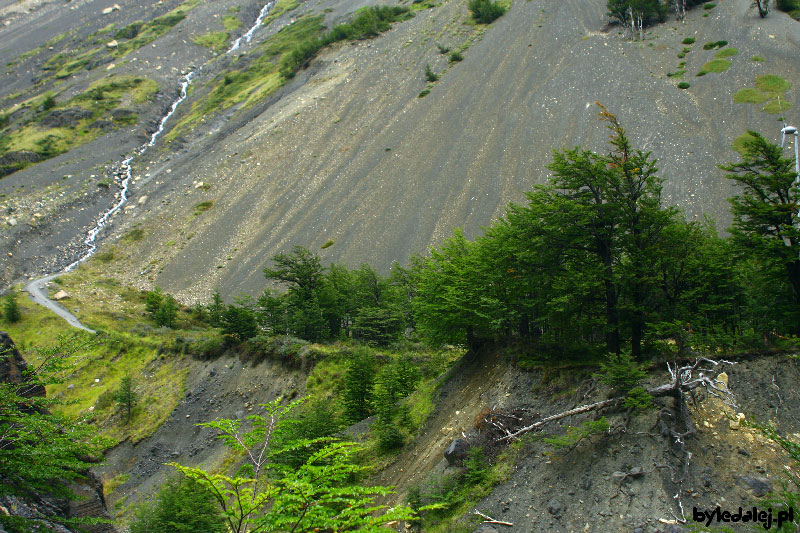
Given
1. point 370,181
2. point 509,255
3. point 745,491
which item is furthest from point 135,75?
point 745,491

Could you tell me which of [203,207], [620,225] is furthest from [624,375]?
[203,207]

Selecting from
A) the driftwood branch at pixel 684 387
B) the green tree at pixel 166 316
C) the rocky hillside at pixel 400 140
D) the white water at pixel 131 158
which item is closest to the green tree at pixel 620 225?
the driftwood branch at pixel 684 387

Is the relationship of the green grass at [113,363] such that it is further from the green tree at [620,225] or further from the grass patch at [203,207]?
the green tree at [620,225]

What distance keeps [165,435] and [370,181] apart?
133ft

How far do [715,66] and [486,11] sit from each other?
36.9m

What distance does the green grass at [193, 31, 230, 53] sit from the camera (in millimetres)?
121412

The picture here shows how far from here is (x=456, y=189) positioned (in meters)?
55.9

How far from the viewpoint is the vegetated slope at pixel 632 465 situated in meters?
10.2

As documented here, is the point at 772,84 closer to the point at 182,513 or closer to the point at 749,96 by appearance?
the point at 749,96

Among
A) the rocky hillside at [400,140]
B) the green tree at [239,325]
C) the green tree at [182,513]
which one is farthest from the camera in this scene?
the rocky hillside at [400,140]

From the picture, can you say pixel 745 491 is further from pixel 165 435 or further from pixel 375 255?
pixel 375 255

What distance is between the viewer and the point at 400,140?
218 feet

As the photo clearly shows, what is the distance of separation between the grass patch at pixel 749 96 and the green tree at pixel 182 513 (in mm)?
57792

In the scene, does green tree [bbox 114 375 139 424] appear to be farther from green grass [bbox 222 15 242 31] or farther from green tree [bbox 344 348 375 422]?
green grass [bbox 222 15 242 31]
